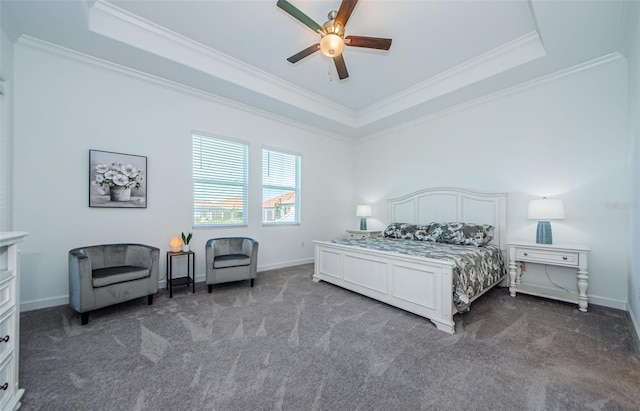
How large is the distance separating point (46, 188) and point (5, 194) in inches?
13.5

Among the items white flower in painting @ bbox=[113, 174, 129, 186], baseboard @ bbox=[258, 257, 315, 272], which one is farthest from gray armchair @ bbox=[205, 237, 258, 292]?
white flower in painting @ bbox=[113, 174, 129, 186]

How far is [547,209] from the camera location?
311 cm

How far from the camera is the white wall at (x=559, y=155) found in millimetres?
2984

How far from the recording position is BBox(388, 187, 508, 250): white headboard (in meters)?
3.80

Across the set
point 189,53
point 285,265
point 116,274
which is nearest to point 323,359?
point 116,274

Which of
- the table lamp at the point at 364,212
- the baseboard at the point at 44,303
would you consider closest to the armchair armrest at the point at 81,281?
the baseboard at the point at 44,303

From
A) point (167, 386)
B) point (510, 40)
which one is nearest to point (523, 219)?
point (510, 40)

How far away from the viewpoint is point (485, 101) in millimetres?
4023

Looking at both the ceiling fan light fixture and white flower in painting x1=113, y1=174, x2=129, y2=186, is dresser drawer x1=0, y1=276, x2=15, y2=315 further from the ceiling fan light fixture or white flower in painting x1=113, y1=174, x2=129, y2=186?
the ceiling fan light fixture

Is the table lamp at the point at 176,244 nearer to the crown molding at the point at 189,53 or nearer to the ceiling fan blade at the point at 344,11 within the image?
the crown molding at the point at 189,53

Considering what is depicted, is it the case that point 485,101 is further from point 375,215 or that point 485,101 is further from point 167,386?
point 167,386

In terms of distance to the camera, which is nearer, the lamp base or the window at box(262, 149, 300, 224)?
the lamp base

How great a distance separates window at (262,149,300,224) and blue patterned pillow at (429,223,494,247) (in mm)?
2659

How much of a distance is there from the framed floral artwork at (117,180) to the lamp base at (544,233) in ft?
17.2
